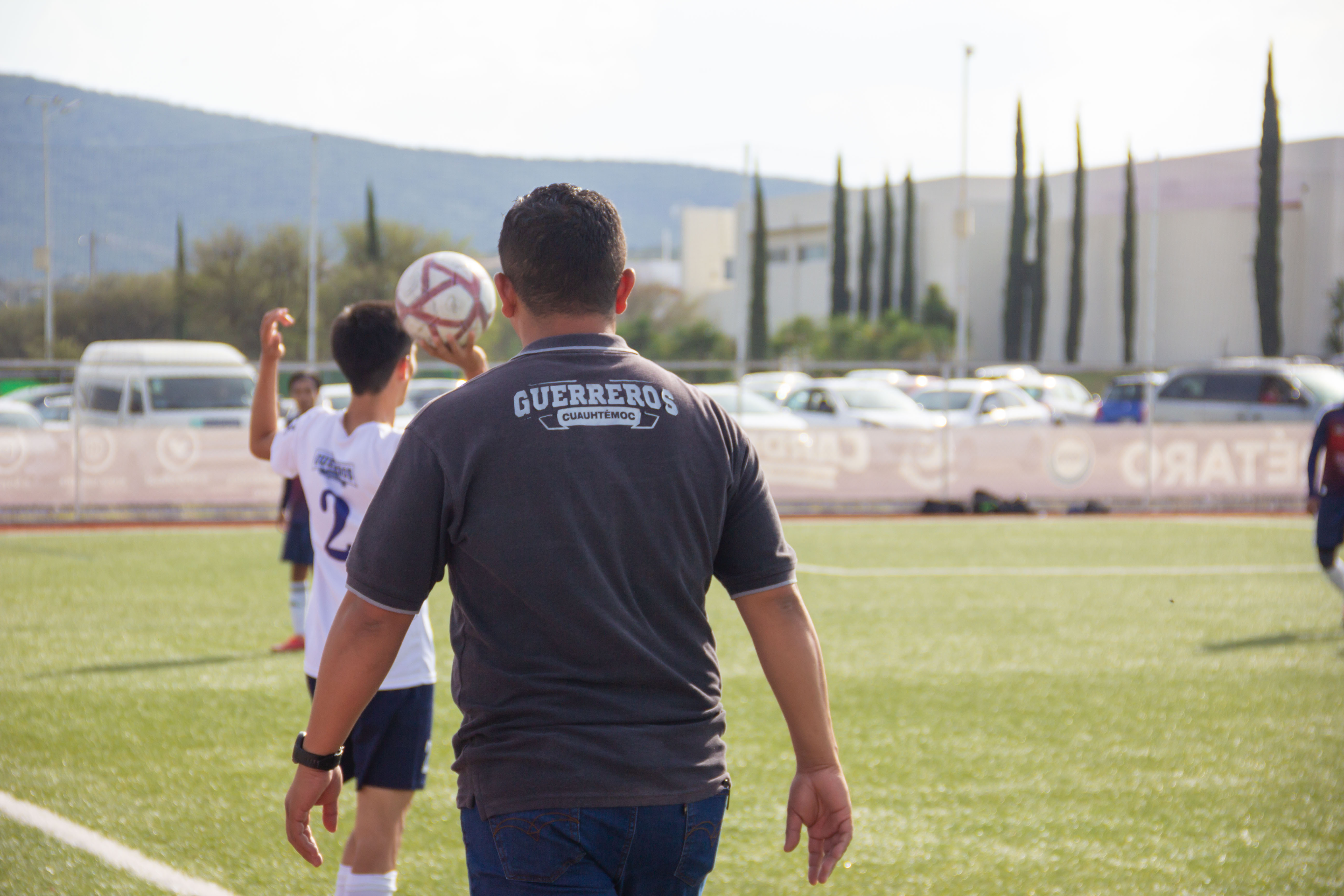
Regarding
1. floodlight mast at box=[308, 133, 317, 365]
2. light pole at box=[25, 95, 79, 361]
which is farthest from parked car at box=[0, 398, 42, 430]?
light pole at box=[25, 95, 79, 361]

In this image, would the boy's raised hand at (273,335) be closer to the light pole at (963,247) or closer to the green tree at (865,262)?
the light pole at (963,247)

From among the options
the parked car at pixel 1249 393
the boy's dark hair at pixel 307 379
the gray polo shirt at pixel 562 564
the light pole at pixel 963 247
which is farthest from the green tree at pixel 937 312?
the gray polo shirt at pixel 562 564

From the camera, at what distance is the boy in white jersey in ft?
11.5

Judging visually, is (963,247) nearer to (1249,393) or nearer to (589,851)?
(1249,393)

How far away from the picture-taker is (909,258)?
52344mm

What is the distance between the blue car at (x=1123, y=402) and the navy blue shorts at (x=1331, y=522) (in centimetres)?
1856

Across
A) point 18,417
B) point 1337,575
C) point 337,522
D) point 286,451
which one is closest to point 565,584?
point 337,522

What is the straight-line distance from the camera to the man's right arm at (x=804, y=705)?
7.50 feet

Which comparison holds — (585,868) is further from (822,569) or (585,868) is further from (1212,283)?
(1212,283)

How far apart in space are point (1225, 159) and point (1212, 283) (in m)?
5.41

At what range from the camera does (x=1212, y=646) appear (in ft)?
29.1

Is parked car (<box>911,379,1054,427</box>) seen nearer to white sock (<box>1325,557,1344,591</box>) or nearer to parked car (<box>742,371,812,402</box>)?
parked car (<box>742,371,812,402</box>)

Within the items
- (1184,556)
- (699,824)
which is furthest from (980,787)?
(1184,556)

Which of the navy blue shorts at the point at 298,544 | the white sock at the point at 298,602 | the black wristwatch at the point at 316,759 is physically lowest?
the white sock at the point at 298,602
